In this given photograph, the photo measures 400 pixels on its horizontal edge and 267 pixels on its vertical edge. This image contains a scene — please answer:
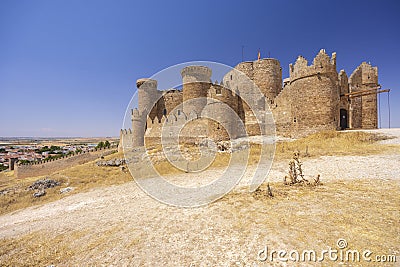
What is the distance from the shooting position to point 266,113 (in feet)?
65.0

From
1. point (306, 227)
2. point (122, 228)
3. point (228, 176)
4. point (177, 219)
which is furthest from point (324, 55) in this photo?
point (122, 228)

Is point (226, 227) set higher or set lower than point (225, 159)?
lower

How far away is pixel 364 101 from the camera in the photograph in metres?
18.5

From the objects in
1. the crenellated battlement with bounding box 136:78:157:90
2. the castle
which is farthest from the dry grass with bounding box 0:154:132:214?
the crenellated battlement with bounding box 136:78:157:90

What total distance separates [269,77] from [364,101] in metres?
9.60

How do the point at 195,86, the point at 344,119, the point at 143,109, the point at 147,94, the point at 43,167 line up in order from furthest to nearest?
the point at 147,94 < the point at 143,109 < the point at 43,167 < the point at 195,86 < the point at 344,119

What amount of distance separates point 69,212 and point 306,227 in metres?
8.52

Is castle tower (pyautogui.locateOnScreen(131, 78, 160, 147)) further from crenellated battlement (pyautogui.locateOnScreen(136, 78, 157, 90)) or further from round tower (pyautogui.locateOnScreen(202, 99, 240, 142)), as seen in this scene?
round tower (pyautogui.locateOnScreen(202, 99, 240, 142))

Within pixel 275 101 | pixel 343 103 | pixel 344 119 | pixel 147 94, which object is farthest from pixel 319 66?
pixel 147 94

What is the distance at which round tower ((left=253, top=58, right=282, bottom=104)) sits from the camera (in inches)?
831

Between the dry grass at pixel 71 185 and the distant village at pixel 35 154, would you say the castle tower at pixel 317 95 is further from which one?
the distant village at pixel 35 154

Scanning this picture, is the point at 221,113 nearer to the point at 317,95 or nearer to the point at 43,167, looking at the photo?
the point at 317,95

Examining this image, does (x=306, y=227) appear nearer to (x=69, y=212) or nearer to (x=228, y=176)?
(x=228, y=176)

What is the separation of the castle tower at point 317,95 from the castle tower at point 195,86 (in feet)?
34.7
